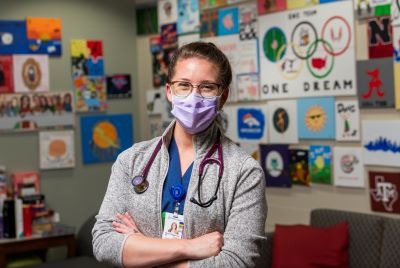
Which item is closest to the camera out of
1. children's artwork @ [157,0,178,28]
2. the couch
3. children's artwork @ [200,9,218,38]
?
the couch

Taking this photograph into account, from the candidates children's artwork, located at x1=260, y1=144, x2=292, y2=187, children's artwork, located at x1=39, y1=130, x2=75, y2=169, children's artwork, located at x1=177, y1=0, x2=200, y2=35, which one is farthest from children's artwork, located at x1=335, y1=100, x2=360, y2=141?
children's artwork, located at x1=39, y1=130, x2=75, y2=169

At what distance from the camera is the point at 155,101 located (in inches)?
198

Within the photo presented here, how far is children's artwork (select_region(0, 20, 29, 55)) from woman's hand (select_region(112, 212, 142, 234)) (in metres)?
3.11

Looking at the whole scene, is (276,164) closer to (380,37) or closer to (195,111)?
(380,37)

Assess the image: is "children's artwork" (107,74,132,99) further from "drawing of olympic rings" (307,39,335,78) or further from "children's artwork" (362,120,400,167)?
"children's artwork" (362,120,400,167)

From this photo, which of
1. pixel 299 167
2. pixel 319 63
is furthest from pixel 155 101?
pixel 319 63

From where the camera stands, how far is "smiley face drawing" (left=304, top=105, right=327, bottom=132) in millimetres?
3629

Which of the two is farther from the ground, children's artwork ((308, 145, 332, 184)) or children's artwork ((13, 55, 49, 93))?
children's artwork ((13, 55, 49, 93))

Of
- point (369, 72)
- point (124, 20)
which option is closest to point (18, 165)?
point (124, 20)

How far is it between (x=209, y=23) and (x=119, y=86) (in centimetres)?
110

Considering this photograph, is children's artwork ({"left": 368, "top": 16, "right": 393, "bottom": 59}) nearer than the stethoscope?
No

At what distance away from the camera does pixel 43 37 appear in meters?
4.61

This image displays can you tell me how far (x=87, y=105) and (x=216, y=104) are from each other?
3.27 m

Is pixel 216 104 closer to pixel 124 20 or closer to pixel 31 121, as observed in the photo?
pixel 31 121
